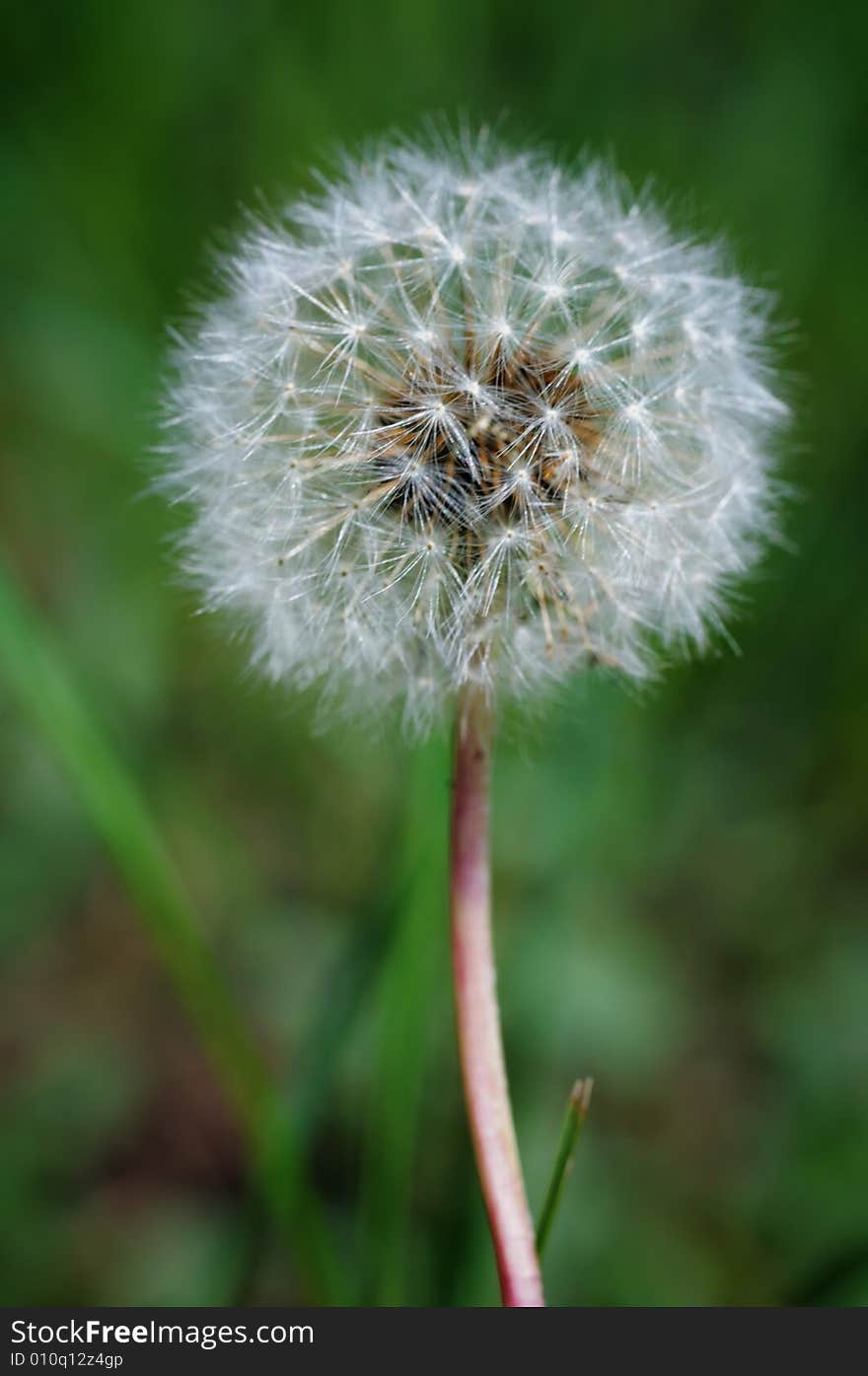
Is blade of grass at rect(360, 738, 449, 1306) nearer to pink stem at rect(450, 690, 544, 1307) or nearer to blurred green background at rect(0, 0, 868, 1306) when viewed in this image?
blurred green background at rect(0, 0, 868, 1306)

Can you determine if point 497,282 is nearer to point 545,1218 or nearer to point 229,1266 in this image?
point 545,1218

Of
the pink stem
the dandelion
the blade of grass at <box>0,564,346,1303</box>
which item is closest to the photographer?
the pink stem

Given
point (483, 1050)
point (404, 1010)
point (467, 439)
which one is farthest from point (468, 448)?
point (404, 1010)

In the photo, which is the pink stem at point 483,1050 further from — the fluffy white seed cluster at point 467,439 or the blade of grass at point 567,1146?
the fluffy white seed cluster at point 467,439

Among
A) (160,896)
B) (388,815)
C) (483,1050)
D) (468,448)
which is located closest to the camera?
(483,1050)

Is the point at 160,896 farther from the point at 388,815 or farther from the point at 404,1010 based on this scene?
the point at 388,815

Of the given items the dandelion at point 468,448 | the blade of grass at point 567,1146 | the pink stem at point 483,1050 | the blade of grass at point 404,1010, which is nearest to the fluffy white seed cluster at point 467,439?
the dandelion at point 468,448

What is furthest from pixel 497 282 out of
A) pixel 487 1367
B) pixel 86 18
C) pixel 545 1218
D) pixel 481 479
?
pixel 86 18

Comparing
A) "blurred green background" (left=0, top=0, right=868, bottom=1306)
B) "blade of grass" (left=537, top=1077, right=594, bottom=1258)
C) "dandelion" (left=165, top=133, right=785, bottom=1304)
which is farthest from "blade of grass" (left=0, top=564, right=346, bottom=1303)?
"blade of grass" (left=537, top=1077, right=594, bottom=1258)
